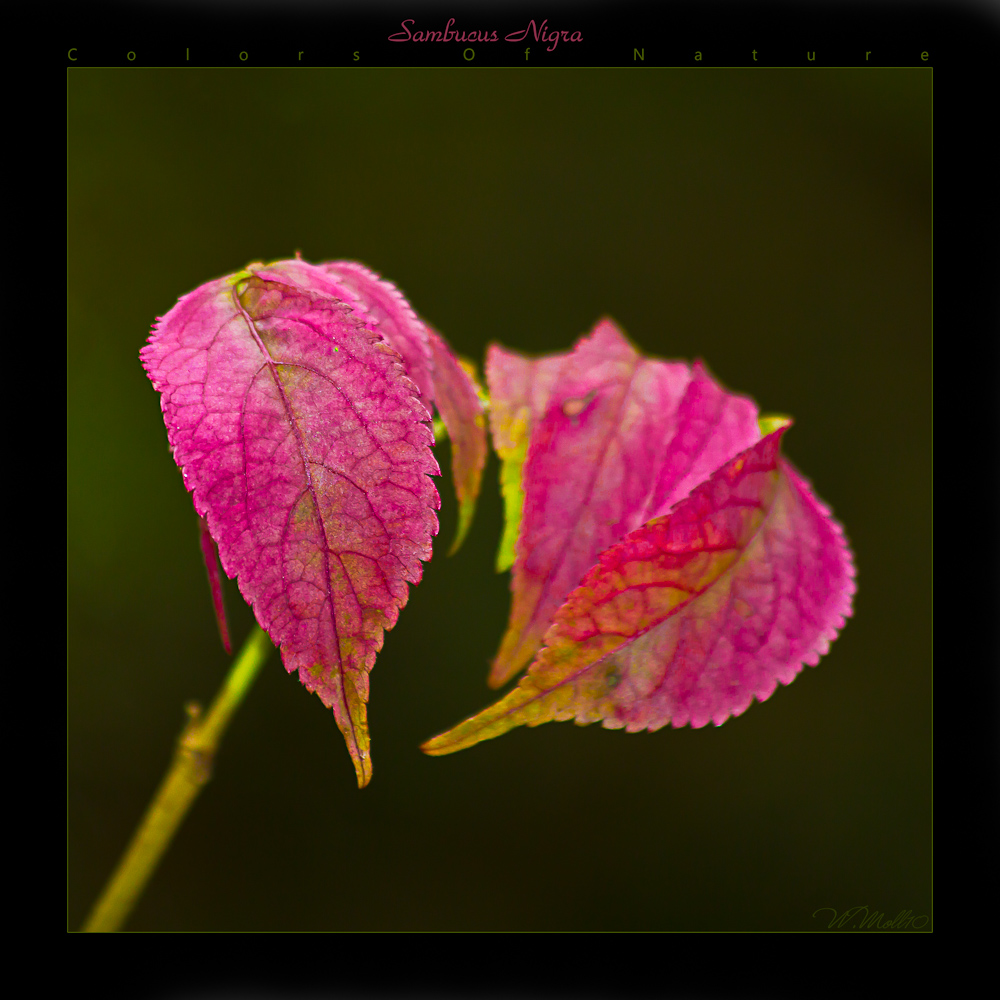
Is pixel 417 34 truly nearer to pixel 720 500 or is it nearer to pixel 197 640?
pixel 720 500

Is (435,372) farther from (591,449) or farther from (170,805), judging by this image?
(170,805)

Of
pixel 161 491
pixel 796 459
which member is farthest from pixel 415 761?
pixel 796 459

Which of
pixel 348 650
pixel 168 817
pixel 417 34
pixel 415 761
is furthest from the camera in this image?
pixel 415 761

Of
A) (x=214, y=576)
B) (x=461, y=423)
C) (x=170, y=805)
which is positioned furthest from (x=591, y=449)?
(x=170, y=805)

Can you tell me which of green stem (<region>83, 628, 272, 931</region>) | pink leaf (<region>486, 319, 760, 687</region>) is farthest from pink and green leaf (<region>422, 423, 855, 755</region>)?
green stem (<region>83, 628, 272, 931</region>)

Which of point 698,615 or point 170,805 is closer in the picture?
point 698,615

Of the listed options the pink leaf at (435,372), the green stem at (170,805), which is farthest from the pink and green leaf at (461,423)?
the green stem at (170,805)

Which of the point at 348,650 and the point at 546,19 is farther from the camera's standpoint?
the point at 546,19
